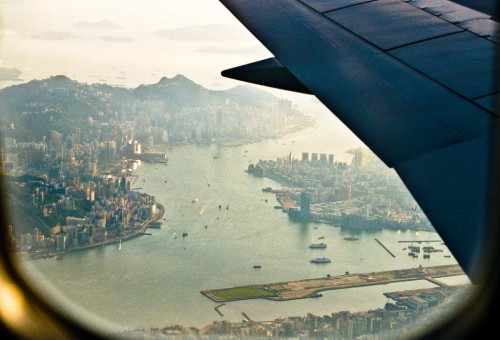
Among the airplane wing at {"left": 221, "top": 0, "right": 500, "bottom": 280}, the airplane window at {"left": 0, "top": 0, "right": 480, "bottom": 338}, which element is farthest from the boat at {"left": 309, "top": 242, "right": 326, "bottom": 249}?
the airplane wing at {"left": 221, "top": 0, "right": 500, "bottom": 280}

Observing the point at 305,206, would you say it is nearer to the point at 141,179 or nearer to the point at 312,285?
the point at 312,285

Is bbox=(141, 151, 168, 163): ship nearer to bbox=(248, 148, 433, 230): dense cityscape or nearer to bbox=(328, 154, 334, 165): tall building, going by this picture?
bbox=(248, 148, 433, 230): dense cityscape

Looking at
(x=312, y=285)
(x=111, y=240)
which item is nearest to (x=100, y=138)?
(x=111, y=240)

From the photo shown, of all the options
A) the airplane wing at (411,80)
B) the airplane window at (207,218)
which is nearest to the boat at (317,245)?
the airplane window at (207,218)

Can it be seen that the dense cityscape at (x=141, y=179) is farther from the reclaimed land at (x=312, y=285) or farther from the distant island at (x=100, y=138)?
the reclaimed land at (x=312, y=285)

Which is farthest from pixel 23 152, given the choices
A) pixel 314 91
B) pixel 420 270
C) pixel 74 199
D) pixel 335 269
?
pixel 314 91

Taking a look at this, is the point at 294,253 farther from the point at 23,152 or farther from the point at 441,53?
the point at 441,53
